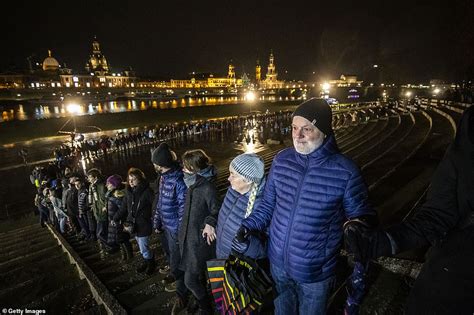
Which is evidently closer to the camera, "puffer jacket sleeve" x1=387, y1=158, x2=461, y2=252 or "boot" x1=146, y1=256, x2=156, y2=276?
"puffer jacket sleeve" x1=387, y1=158, x2=461, y2=252

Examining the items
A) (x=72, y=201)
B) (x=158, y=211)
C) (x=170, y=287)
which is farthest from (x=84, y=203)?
(x=170, y=287)

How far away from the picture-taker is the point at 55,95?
293ft

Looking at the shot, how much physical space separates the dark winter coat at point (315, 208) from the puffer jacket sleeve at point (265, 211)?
123 mm

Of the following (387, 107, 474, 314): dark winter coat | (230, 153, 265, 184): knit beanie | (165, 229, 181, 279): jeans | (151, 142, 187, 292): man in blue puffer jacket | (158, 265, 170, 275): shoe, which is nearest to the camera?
(387, 107, 474, 314): dark winter coat

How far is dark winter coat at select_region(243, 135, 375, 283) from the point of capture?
6.31ft

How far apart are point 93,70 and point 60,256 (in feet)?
480

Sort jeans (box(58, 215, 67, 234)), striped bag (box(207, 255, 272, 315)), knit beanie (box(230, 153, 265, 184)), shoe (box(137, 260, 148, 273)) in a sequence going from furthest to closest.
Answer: jeans (box(58, 215, 67, 234)) < shoe (box(137, 260, 148, 273)) < knit beanie (box(230, 153, 265, 184)) < striped bag (box(207, 255, 272, 315))

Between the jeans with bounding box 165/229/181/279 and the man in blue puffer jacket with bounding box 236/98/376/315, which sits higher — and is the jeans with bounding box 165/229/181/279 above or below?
below

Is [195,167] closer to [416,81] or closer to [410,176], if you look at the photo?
[410,176]

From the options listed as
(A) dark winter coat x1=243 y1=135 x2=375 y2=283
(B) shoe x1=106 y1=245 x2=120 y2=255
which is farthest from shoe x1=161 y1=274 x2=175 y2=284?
(A) dark winter coat x1=243 y1=135 x2=375 y2=283

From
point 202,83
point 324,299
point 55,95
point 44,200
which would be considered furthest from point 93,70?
point 324,299

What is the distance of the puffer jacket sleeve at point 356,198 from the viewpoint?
6.18 feet

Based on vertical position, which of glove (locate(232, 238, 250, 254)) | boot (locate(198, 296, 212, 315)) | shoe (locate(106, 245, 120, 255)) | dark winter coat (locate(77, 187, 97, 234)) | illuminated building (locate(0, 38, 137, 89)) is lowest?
shoe (locate(106, 245, 120, 255))

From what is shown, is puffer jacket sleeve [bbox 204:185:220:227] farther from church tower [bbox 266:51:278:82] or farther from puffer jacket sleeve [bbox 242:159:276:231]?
church tower [bbox 266:51:278:82]
